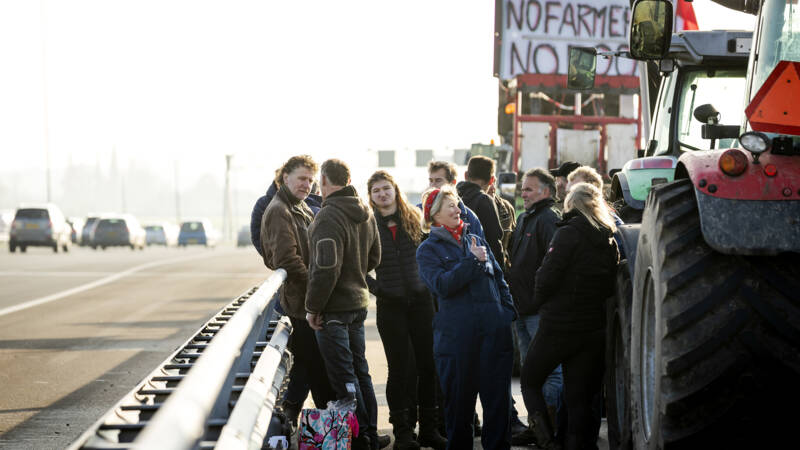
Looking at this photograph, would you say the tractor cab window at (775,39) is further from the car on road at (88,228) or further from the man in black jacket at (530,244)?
the car on road at (88,228)

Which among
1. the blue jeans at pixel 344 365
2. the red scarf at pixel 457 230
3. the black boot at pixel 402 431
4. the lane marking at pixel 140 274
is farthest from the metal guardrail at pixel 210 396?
the lane marking at pixel 140 274

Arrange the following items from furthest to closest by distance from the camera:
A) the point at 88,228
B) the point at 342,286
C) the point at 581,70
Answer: the point at 88,228 → the point at 581,70 → the point at 342,286

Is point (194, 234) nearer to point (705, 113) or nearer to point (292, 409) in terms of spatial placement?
point (292, 409)

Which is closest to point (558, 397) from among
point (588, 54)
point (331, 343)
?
point (331, 343)

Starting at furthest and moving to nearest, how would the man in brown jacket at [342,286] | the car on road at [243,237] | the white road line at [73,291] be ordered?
the car on road at [243,237] < the white road line at [73,291] < the man in brown jacket at [342,286]

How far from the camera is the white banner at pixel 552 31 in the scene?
2370 cm

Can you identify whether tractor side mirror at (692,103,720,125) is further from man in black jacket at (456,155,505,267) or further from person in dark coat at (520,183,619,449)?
man in black jacket at (456,155,505,267)

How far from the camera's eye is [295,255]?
7.66 meters

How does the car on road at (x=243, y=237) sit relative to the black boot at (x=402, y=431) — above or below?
below

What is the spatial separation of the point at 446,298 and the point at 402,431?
147 cm

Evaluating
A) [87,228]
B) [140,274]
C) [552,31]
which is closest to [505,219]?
[552,31]

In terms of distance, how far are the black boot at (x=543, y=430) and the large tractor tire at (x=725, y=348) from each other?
10.0 ft

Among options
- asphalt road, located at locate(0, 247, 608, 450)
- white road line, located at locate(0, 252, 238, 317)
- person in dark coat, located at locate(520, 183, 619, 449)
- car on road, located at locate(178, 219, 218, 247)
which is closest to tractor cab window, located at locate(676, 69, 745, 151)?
person in dark coat, located at locate(520, 183, 619, 449)

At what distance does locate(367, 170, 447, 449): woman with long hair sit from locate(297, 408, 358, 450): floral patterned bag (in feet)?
3.64
